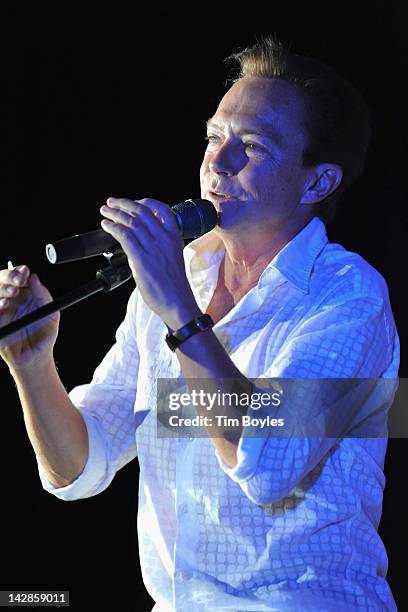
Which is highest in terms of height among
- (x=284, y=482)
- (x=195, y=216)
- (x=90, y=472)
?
(x=195, y=216)

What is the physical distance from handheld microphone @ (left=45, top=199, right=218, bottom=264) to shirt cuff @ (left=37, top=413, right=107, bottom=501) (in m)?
0.51

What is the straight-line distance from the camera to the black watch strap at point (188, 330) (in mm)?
1431

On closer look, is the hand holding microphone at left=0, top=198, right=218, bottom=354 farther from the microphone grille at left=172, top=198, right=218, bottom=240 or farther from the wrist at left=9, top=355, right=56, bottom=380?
the wrist at left=9, top=355, right=56, bottom=380

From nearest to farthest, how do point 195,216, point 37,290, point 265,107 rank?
point 195,216 → point 37,290 → point 265,107

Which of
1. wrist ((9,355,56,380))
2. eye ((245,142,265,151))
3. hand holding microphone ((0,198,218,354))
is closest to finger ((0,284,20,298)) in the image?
hand holding microphone ((0,198,218,354))

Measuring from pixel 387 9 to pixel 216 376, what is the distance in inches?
56.8

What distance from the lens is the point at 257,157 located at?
1.72 m

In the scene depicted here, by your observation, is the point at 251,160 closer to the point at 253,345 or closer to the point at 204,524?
the point at 253,345

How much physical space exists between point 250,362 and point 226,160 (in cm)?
39

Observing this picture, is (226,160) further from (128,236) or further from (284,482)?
(284,482)

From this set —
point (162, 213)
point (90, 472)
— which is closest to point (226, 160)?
point (162, 213)

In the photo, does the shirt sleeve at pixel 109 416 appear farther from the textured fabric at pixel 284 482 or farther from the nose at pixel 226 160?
the nose at pixel 226 160

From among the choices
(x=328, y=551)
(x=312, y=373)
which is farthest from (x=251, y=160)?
(x=328, y=551)

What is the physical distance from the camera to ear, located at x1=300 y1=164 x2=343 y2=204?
5.98 feet
